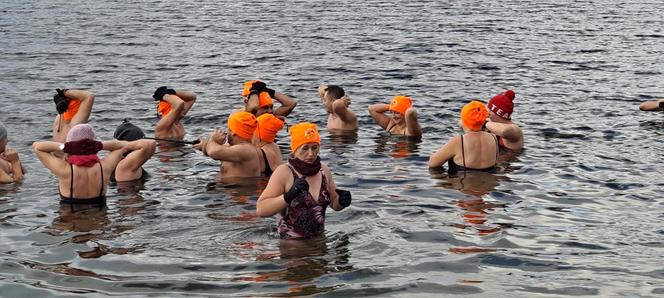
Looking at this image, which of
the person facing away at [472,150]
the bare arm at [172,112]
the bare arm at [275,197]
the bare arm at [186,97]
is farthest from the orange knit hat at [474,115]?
the bare arm at [186,97]

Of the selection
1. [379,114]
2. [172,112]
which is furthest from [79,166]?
[379,114]

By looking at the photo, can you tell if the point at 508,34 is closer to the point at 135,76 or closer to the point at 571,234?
the point at 135,76

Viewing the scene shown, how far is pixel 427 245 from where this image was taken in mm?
13969

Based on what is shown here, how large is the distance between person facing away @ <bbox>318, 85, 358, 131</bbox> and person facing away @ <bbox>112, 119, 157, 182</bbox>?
5525mm

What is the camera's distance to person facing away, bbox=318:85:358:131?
881 inches

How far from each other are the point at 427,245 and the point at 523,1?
4866 cm

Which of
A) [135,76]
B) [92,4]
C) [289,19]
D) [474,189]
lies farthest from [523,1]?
[474,189]

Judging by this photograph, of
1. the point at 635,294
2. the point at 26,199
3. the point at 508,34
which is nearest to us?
the point at 635,294

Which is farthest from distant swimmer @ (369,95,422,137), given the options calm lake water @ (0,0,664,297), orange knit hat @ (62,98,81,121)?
orange knit hat @ (62,98,81,121)

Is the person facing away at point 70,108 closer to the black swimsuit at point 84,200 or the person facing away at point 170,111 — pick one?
the person facing away at point 170,111

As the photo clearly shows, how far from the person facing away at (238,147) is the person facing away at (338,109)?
17.2 feet

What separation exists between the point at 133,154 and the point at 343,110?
6.38 metres

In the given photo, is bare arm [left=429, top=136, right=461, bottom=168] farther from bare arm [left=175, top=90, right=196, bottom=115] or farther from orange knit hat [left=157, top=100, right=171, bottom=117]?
bare arm [left=175, top=90, right=196, bottom=115]

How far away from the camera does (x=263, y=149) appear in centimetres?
1741
